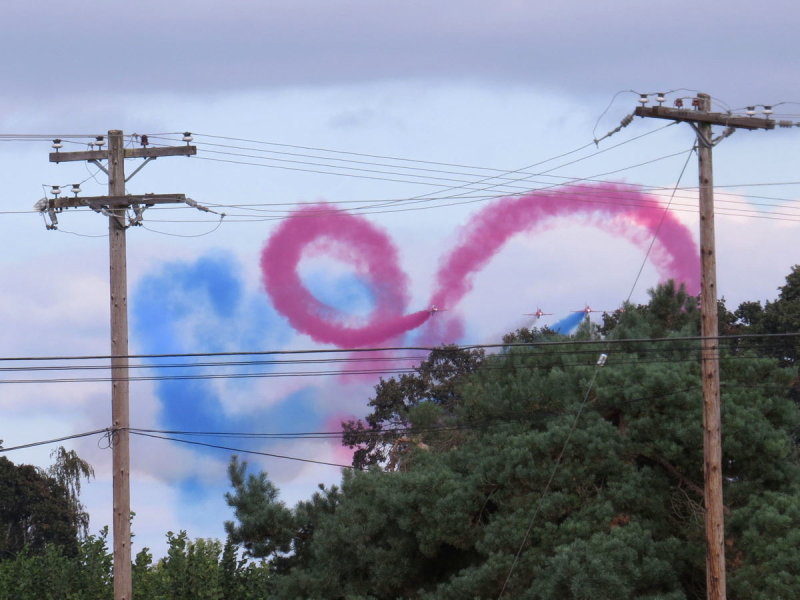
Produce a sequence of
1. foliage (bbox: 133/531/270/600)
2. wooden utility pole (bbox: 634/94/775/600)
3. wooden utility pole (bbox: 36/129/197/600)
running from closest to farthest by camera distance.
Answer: wooden utility pole (bbox: 634/94/775/600), wooden utility pole (bbox: 36/129/197/600), foliage (bbox: 133/531/270/600)

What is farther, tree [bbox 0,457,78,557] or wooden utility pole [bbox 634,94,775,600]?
tree [bbox 0,457,78,557]

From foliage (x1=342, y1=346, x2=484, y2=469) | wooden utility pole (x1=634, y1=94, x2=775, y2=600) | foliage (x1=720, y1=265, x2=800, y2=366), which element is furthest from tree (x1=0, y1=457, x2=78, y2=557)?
wooden utility pole (x1=634, y1=94, x2=775, y2=600)

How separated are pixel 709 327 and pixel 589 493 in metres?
6.23

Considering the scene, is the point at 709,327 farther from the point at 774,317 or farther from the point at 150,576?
the point at 774,317

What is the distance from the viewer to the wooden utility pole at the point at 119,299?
22.8 metres

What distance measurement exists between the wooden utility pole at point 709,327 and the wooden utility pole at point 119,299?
29.5 ft

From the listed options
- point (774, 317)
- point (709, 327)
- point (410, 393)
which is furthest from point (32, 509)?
point (709, 327)

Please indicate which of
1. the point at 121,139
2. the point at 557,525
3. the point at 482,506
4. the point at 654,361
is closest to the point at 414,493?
the point at 482,506

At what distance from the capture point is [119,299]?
23.0m

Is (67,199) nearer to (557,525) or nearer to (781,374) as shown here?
(557,525)

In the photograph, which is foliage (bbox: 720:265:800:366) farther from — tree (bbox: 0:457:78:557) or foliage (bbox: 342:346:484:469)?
tree (bbox: 0:457:78:557)

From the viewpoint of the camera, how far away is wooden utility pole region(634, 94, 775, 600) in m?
21.1

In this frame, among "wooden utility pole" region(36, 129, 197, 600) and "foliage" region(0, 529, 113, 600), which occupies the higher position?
"wooden utility pole" region(36, 129, 197, 600)

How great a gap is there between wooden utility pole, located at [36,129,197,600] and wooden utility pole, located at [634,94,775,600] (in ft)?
29.5
